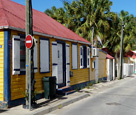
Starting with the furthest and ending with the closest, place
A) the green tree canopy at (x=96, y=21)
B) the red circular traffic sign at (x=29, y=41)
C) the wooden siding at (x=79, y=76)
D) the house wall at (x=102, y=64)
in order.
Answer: the green tree canopy at (x=96, y=21)
the house wall at (x=102, y=64)
the wooden siding at (x=79, y=76)
the red circular traffic sign at (x=29, y=41)

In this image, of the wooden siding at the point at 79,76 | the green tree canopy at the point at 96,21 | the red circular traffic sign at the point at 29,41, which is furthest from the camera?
the green tree canopy at the point at 96,21

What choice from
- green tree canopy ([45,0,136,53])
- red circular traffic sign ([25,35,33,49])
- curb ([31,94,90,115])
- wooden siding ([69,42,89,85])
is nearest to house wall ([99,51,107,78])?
wooden siding ([69,42,89,85])

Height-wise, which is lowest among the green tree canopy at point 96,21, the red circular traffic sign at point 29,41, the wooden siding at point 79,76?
the wooden siding at point 79,76

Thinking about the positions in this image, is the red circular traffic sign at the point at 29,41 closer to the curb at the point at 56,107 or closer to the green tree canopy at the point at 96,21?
the curb at the point at 56,107

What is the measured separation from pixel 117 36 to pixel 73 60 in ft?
52.1

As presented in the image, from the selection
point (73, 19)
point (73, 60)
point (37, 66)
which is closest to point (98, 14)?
point (73, 19)

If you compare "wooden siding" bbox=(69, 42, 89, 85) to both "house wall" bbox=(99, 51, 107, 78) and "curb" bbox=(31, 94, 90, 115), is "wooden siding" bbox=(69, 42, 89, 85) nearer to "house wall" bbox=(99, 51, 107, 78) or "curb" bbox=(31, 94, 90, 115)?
"curb" bbox=(31, 94, 90, 115)

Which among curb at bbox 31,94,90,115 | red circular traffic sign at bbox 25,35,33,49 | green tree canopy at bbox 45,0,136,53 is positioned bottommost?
curb at bbox 31,94,90,115

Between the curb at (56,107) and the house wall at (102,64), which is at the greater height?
the house wall at (102,64)

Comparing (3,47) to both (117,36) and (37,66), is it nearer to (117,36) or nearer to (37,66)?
(37,66)

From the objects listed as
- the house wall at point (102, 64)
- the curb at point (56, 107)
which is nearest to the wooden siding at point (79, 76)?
the curb at point (56, 107)

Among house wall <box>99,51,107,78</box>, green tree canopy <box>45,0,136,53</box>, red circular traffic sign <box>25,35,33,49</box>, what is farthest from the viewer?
green tree canopy <box>45,0,136,53</box>

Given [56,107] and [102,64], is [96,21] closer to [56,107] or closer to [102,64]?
[102,64]

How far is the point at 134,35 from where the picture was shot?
30641 millimetres
